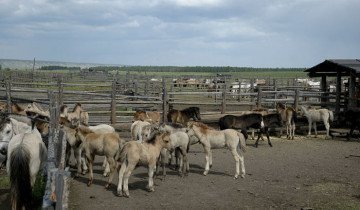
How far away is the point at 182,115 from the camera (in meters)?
16.1

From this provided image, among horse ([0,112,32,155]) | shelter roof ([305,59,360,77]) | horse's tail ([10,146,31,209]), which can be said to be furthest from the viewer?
shelter roof ([305,59,360,77])

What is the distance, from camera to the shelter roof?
1942 cm

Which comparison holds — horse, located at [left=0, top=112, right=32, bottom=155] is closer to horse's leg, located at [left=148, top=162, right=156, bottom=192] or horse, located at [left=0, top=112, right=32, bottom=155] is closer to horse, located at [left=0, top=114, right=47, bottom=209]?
horse, located at [left=0, top=114, right=47, bottom=209]

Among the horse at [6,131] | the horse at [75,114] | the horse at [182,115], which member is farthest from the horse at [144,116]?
the horse at [6,131]

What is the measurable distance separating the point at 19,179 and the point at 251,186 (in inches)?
214

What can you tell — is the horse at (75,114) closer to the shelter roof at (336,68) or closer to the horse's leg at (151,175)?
the horse's leg at (151,175)

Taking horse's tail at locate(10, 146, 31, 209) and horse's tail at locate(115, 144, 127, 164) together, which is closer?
horse's tail at locate(10, 146, 31, 209)

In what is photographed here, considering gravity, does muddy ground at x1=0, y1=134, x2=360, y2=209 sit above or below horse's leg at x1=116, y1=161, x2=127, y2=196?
below

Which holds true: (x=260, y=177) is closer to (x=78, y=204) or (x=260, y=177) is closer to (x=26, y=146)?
(x=78, y=204)

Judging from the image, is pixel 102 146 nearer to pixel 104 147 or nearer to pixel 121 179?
pixel 104 147

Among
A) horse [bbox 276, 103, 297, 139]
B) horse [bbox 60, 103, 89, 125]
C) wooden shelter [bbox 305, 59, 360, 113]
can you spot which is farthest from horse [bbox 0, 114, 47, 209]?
wooden shelter [bbox 305, 59, 360, 113]

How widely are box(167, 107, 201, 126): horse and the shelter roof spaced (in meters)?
8.04

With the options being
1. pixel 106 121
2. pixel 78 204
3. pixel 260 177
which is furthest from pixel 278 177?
pixel 106 121

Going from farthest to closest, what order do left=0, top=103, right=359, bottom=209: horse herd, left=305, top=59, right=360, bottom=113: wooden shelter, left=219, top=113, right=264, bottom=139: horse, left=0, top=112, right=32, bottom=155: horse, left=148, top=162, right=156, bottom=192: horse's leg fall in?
left=305, top=59, right=360, bottom=113: wooden shelter, left=219, top=113, right=264, bottom=139: horse, left=148, top=162, right=156, bottom=192: horse's leg, left=0, top=112, right=32, bottom=155: horse, left=0, top=103, right=359, bottom=209: horse herd
